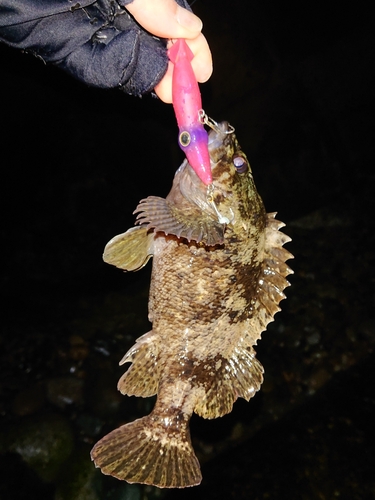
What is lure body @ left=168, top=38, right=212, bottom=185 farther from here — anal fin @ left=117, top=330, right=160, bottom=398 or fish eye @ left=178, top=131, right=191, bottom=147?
anal fin @ left=117, top=330, right=160, bottom=398

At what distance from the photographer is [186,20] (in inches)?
71.0

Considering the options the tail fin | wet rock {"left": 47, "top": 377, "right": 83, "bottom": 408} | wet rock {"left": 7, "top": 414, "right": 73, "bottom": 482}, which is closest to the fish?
the tail fin

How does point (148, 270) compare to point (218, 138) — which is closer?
point (218, 138)

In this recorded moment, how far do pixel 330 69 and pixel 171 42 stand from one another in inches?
203

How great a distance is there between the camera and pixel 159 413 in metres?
2.50

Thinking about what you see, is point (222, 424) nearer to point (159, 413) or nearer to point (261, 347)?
point (261, 347)

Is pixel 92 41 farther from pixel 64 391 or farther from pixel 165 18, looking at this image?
pixel 64 391

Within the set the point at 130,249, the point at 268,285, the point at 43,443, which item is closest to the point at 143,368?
the point at 130,249

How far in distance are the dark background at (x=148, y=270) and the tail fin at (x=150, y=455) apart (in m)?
1.99

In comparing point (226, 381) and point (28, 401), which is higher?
point (226, 381)

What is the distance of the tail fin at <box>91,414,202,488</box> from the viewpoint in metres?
2.22

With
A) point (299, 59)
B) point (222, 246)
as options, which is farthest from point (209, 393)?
point (299, 59)

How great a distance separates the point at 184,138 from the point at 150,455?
172 cm

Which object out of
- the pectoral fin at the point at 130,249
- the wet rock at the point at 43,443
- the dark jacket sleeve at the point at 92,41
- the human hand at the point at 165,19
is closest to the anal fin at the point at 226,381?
the pectoral fin at the point at 130,249
